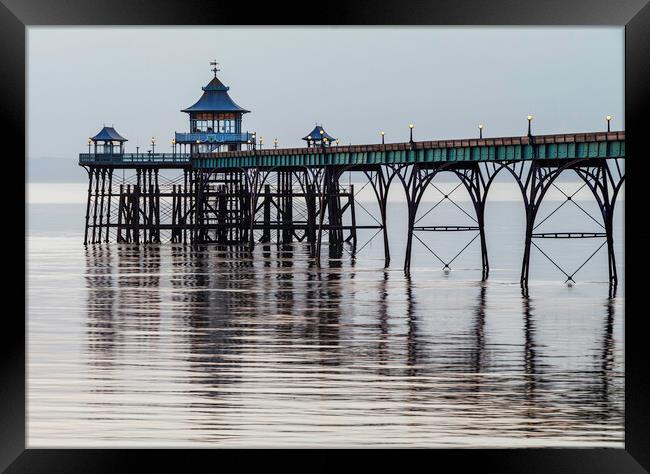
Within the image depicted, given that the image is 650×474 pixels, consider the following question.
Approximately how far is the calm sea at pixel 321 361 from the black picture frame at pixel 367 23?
4719 mm

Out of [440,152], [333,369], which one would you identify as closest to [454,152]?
[440,152]

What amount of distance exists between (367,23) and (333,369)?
1349 cm

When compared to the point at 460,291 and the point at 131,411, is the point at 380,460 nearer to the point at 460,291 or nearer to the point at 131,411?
the point at 131,411

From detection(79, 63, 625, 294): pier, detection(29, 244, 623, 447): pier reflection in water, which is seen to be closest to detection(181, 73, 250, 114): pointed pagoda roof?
detection(79, 63, 625, 294): pier

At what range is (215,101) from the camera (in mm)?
113500

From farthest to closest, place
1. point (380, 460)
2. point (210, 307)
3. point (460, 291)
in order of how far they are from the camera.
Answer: point (460, 291) < point (210, 307) < point (380, 460)

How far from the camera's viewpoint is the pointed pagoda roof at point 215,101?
112625 millimetres

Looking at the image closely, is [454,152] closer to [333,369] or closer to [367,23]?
[333,369]

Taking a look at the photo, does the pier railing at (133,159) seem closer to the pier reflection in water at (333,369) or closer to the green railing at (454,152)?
the green railing at (454,152)

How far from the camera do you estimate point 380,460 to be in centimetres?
1234

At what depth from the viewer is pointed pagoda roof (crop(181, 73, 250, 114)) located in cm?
11262

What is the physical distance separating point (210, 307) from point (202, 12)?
28.3 metres

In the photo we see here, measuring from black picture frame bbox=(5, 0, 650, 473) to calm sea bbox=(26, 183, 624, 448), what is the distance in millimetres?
4719
